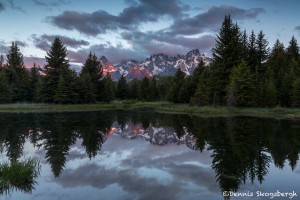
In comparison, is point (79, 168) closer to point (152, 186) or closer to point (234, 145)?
point (152, 186)

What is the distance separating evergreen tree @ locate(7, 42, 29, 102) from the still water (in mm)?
51908

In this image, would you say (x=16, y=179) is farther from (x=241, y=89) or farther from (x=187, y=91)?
(x=187, y=91)

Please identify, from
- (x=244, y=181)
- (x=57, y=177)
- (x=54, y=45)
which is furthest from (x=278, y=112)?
(x=54, y=45)

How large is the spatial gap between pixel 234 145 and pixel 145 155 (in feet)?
20.1

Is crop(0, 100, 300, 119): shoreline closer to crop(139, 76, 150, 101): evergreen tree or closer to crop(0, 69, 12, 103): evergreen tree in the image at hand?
crop(0, 69, 12, 103): evergreen tree

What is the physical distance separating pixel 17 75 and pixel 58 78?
17.8 metres

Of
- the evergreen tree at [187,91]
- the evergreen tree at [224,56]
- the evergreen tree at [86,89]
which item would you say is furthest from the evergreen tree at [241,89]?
the evergreen tree at [86,89]

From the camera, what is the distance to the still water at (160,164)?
1105 cm

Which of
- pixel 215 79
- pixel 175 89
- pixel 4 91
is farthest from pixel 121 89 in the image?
pixel 215 79

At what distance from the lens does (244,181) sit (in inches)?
491

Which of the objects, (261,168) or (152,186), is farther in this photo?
(261,168)

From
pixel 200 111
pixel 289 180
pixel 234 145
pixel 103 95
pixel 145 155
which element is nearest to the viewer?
pixel 289 180

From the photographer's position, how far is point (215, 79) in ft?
203

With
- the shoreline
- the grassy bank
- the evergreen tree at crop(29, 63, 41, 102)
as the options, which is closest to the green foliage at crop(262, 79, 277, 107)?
the shoreline
